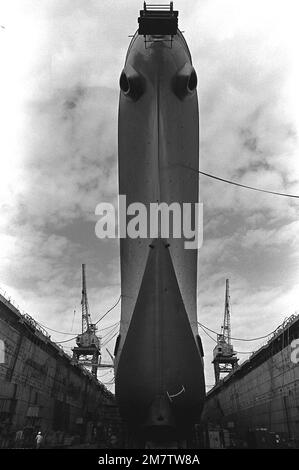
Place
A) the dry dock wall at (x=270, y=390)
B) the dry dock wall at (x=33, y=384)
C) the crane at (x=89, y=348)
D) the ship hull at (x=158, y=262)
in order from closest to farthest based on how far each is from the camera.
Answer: the ship hull at (x=158, y=262), the dry dock wall at (x=33, y=384), the dry dock wall at (x=270, y=390), the crane at (x=89, y=348)

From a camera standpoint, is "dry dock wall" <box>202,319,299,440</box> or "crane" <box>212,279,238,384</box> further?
"crane" <box>212,279,238,384</box>

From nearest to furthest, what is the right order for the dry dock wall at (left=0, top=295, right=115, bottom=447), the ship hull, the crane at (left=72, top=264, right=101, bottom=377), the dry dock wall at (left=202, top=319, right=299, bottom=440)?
the ship hull, the dry dock wall at (left=0, top=295, right=115, bottom=447), the dry dock wall at (left=202, top=319, right=299, bottom=440), the crane at (left=72, top=264, right=101, bottom=377)

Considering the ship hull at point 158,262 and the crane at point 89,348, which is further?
the crane at point 89,348

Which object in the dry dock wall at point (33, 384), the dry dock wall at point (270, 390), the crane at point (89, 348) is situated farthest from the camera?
the crane at point (89, 348)

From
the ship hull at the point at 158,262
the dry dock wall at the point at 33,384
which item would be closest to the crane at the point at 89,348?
the dry dock wall at the point at 33,384

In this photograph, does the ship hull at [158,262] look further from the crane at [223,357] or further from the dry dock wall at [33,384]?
Result: the crane at [223,357]

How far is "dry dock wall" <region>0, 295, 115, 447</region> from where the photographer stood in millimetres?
A: 19109

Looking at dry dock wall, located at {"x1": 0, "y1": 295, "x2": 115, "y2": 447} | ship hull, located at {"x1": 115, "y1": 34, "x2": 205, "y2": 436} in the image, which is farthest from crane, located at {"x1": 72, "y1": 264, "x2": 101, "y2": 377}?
ship hull, located at {"x1": 115, "y1": 34, "x2": 205, "y2": 436}

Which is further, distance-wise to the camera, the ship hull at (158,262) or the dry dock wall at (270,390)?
the dry dock wall at (270,390)

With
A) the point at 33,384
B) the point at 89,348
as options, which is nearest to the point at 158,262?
the point at 33,384

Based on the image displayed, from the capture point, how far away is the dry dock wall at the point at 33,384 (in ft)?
62.7

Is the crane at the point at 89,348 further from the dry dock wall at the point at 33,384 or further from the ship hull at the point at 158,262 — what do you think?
the ship hull at the point at 158,262

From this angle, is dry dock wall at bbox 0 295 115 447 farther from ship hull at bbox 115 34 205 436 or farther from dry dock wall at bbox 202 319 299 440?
ship hull at bbox 115 34 205 436
